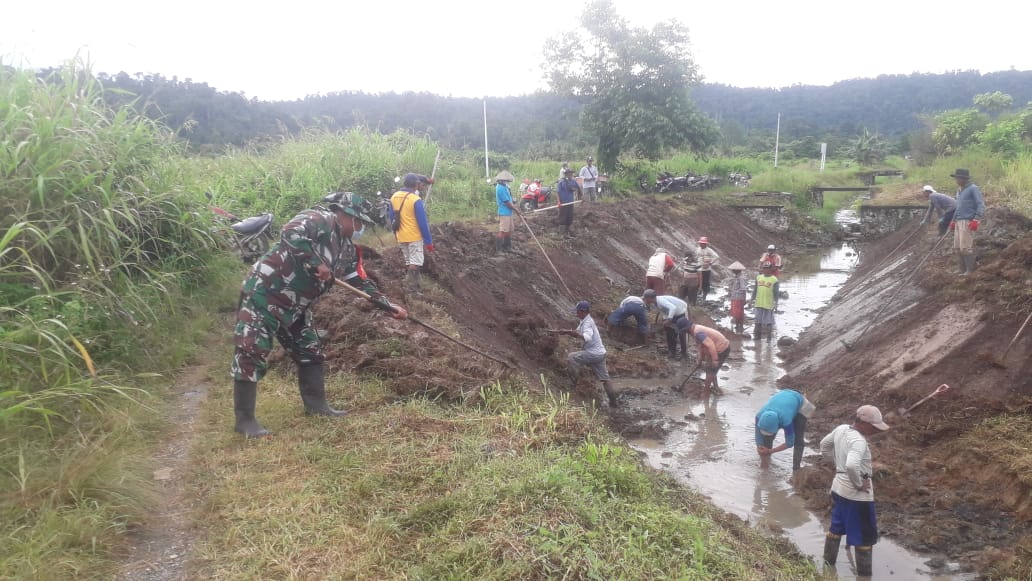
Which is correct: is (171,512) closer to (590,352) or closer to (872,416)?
(872,416)

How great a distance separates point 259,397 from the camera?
536cm

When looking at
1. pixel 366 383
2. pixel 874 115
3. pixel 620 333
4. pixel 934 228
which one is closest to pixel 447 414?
pixel 366 383

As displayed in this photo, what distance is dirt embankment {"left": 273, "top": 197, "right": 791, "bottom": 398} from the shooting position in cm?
607

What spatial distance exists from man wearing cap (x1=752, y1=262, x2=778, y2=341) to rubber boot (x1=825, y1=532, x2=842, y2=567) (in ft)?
22.2

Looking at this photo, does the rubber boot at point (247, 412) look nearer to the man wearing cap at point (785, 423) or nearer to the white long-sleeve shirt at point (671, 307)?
the man wearing cap at point (785, 423)

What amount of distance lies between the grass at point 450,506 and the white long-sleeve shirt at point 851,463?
68 centimetres

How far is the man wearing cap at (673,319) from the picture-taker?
10039mm

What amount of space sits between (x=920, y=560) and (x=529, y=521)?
Result: 151 inches

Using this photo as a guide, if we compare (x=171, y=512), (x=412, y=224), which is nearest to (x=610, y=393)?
(x=412, y=224)

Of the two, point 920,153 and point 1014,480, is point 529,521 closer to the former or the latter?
point 1014,480

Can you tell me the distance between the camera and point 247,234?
818cm

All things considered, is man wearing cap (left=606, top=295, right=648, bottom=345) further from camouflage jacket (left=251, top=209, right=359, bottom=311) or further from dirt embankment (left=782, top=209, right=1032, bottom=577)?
camouflage jacket (left=251, top=209, right=359, bottom=311)

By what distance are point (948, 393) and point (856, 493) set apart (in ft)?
→ 10.1

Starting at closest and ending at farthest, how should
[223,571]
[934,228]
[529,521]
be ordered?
1. [223,571]
2. [529,521]
3. [934,228]
